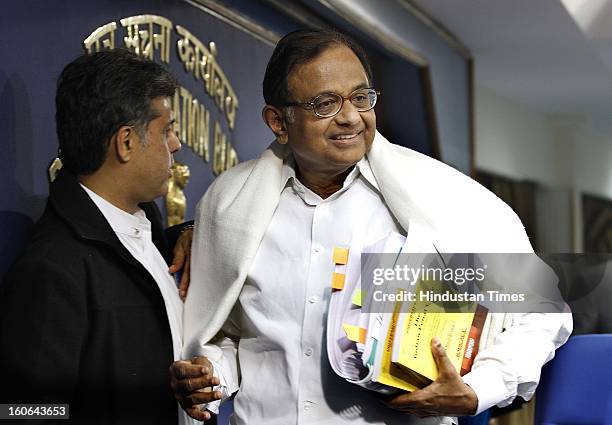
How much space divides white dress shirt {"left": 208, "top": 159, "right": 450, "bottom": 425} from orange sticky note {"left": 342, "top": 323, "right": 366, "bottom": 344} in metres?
0.10

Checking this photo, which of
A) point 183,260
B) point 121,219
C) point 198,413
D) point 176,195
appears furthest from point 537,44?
point 198,413

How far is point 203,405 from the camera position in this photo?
167 cm

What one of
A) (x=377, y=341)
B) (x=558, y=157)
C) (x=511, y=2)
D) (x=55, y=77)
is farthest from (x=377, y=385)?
(x=558, y=157)

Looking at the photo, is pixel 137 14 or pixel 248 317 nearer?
pixel 248 317

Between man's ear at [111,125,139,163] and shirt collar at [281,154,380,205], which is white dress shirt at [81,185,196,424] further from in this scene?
shirt collar at [281,154,380,205]

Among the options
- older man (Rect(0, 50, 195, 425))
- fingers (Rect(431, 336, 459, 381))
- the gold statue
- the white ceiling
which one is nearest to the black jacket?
older man (Rect(0, 50, 195, 425))

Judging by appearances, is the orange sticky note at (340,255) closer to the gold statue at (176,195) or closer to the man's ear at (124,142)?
the man's ear at (124,142)

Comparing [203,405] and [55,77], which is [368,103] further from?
[55,77]

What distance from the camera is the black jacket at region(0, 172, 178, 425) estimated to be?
1.61 m

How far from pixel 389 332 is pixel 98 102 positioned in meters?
0.62

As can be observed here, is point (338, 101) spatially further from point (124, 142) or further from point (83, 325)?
point (83, 325)

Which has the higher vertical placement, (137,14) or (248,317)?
(137,14)

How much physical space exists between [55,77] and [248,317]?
0.81 meters

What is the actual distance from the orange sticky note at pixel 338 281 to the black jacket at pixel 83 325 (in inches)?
13.8
